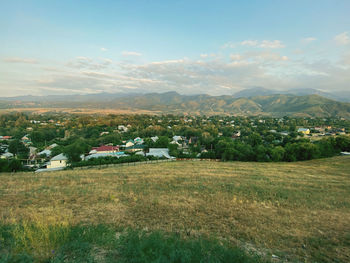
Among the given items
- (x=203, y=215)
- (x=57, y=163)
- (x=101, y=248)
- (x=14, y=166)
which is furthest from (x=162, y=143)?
(x=101, y=248)

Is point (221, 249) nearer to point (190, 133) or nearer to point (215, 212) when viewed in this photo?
point (215, 212)

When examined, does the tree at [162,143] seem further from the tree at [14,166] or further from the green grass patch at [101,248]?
the green grass patch at [101,248]

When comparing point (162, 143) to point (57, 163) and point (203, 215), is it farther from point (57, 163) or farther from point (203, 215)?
point (203, 215)

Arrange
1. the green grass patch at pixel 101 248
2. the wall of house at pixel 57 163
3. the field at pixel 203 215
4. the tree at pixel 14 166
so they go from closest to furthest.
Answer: the green grass patch at pixel 101 248
the field at pixel 203 215
the tree at pixel 14 166
the wall of house at pixel 57 163

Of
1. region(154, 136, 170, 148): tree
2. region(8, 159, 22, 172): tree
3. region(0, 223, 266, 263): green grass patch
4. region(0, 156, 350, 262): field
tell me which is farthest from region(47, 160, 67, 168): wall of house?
region(0, 223, 266, 263): green grass patch

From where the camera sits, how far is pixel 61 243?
4.04m

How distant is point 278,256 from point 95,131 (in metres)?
68.9

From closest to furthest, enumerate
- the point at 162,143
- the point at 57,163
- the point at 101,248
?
the point at 101,248 → the point at 57,163 → the point at 162,143

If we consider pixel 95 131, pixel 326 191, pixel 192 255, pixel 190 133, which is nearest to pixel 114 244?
pixel 192 255

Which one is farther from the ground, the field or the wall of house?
the field

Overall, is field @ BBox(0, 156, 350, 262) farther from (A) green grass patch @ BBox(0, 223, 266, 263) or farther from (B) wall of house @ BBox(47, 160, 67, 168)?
(B) wall of house @ BBox(47, 160, 67, 168)

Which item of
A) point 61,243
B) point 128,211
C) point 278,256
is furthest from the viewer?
point 128,211

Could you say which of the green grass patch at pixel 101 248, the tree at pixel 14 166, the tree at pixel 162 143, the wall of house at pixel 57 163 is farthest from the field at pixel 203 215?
the tree at pixel 162 143

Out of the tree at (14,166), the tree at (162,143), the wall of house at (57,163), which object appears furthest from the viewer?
the tree at (162,143)
